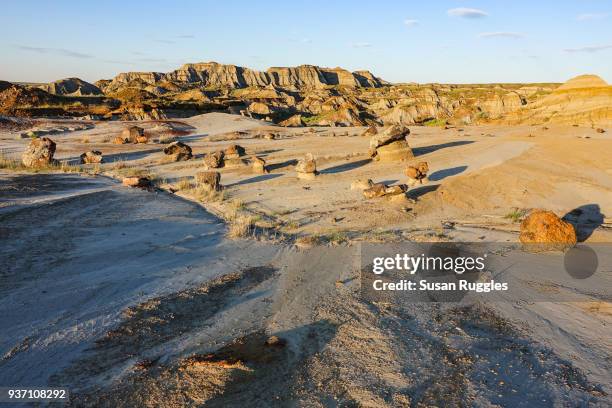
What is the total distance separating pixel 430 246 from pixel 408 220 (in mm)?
2098

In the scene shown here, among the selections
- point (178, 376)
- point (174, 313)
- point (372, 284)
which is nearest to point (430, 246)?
point (372, 284)

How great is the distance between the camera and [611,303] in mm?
6469

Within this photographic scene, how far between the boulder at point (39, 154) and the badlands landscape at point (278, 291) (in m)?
0.06

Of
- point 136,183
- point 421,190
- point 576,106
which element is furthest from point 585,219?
point 576,106

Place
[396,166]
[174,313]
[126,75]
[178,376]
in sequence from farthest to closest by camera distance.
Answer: [126,75] → [396,166] → [174,313] → [178,376]

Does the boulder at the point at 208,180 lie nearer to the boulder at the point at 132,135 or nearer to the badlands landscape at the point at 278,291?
the badlands landscape at the point at 278,291

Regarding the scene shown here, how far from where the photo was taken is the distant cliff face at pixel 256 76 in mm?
135062

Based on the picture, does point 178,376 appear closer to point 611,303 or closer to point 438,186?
point 611,303

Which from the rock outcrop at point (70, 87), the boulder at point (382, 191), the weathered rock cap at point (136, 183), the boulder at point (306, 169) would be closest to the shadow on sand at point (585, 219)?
the boulder at point (382, 191)

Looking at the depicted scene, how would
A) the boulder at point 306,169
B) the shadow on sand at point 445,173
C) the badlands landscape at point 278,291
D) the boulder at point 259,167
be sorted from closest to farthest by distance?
the badlands landscape at point 278,291
the shadow on sand at point 445,173
the boulder at point 306,169
the boulder at point 259,167

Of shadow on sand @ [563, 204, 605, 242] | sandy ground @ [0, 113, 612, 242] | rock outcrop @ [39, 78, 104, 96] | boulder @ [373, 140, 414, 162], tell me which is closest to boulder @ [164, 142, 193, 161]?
sandy ground @ [0, 113, 612, 242]

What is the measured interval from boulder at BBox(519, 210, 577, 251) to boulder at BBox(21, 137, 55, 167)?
660 inches

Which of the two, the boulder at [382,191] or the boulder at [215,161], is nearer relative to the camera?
the boulder at [382,191]

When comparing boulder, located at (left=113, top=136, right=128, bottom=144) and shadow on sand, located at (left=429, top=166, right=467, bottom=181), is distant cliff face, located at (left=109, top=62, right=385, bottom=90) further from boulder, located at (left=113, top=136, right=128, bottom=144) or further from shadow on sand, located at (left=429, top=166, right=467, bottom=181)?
shadow on sand, located at (left=429, top=166, right=467, bottom=181)
